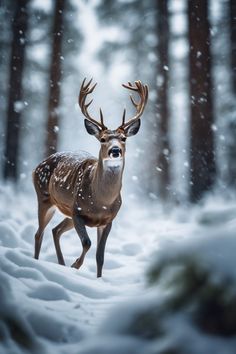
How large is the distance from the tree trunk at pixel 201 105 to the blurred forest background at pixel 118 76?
0.04 m

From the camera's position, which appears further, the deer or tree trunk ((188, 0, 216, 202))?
tree trunk ((188, 0, 216, 202))

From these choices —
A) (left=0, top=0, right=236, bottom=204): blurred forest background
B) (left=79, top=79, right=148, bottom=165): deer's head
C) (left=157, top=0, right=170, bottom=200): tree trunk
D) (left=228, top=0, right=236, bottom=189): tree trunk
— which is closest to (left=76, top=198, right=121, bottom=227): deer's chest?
(left=79, top=79, right=148, bottom=165): deer's head

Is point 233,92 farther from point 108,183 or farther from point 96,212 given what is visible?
point 96,212

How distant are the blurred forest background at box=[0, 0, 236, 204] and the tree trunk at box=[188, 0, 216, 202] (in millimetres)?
38

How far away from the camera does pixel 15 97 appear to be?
8.69 meters

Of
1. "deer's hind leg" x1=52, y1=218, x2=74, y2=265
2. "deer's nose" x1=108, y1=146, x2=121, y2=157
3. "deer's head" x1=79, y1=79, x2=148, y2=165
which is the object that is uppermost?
"deer's head" x1=79, y1=79, x2=148, y2=165

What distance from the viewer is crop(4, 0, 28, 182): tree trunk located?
855cm

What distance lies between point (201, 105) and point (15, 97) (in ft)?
12.3

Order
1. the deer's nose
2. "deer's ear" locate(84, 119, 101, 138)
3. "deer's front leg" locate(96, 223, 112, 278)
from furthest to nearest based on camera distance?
"deer's ear" locate(84, 119, 101, 138) → "deer's front leg" locate(96, 223, 112, 278) → the deer's nose

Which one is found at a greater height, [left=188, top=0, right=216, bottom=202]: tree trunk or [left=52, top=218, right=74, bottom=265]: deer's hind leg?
[left=188, top=0, right=216, bottom=202]: tree trunk

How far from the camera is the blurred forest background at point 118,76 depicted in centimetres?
744

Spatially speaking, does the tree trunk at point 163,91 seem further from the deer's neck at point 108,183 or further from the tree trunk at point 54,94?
the deer's neck at point 108,183

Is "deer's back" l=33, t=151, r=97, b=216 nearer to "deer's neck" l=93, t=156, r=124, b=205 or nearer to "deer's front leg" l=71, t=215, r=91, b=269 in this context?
"deer's front leg" l=71, t=215, r=91, b=269

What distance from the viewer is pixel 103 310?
8.86ft
